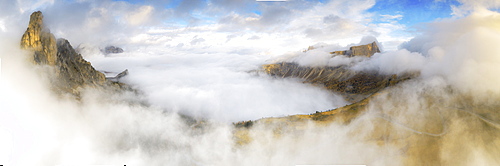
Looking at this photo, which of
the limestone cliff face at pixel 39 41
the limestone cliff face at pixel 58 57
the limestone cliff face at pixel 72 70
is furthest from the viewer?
the limestone cliff face at pixel 72 70

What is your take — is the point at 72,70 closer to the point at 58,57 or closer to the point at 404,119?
the point at 58,57

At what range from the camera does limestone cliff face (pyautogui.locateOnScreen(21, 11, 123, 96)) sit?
100375 millimetres

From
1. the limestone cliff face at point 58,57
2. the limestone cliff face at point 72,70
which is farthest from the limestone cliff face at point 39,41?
the limestone cliff face at point 72,70

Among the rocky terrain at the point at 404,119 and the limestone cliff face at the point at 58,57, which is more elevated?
the limestone cliff face at the point at 58,57

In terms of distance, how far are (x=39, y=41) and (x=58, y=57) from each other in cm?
1741

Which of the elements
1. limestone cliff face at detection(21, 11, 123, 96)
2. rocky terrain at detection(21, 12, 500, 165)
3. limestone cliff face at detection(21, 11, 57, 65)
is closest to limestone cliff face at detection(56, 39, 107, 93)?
limestone cliff face at detection(21, 11, 123, 96)

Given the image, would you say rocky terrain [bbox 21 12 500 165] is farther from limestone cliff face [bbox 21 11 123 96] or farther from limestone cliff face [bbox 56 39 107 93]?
limestone cliff face [bbox 56 39 107 93]

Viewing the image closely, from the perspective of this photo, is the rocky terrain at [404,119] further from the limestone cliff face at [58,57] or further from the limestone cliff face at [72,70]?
the limestone cliff face at [72,70]

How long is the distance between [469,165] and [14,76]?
159 m

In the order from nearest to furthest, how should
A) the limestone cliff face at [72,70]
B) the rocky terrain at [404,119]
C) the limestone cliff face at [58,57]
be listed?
the rocky terrain at [404,119] < the limestone cliff face at [58,57] < the limestone cliff face at [72,70]

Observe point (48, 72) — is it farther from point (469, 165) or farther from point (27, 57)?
point (469, 165)

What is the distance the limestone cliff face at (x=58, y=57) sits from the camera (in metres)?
100

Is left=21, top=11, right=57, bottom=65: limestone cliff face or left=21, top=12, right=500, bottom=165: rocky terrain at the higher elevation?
left=21, top=11, right=57, bottom=65: limestone cliff face

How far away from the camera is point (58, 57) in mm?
120000
